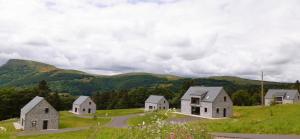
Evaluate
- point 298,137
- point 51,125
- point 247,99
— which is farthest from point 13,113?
point 298,137

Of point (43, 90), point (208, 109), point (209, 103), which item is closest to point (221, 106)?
point (209, 103)

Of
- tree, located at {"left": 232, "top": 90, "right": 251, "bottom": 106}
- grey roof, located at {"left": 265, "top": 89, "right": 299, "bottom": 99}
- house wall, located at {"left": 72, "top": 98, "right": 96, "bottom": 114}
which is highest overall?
grey roof, located at {"left": 265, "top": 89, "right": 299, "bottom": 99}

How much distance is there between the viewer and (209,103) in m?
77.2

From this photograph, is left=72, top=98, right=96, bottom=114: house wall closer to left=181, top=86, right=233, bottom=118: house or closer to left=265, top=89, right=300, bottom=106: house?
left=181, top=86, right=233, bottom=118: house

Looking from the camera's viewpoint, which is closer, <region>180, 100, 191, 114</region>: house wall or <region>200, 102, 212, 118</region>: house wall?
<region>200, 102, 212, 118</region>: house wall

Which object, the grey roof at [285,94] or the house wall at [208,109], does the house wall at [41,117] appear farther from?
the grey roof at [285,94]

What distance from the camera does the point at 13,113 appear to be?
97688 millimetres

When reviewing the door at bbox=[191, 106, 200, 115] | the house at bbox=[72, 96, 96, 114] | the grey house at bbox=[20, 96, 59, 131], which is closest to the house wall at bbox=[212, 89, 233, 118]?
the door at bbox=[191, 106, 200, 115]

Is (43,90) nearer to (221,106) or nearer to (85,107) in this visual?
(85,107)

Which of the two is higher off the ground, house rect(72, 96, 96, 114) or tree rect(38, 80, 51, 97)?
tree rect(38, 80, 51, 97)

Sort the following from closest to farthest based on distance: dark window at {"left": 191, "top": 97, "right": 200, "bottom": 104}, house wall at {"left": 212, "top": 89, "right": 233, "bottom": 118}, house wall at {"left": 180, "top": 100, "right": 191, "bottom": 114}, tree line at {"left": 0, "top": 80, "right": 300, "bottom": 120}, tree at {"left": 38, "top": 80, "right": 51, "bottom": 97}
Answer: house wall at {"left": 212, "top": 89, "right": 233, "bottom": 118} < dark window at {"left": 191, "top": 97, "right": 200, "bottom": 104} < house wall at {"left": 180, "top": 100, "right": 191, "bottom": 114} < tree line at {"left": 0, "top": 80, "right": 300, "bottom": 120} < tree at {"left": 38, "top": 80, "right": 51, "bottom": 97}

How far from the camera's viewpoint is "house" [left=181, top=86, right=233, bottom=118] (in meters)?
76.8

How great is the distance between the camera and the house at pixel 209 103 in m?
76.8

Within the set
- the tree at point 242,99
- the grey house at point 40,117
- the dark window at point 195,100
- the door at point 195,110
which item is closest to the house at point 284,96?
the tree at point 242,99
